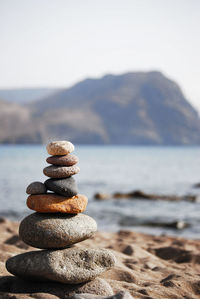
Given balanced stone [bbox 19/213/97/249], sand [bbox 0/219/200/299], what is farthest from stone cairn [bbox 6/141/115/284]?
sand [bbox 0/219/200/299]

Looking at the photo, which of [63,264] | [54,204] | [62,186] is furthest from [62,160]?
[63,264]

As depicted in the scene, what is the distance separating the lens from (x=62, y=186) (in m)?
6.00

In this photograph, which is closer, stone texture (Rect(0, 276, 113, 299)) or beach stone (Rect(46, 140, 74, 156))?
stone texture (Rect(0, 276, 113, 299))

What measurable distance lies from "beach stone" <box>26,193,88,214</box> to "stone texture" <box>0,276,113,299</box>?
3.74 ft

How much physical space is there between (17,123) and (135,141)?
6082cm

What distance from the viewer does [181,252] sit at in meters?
9.45

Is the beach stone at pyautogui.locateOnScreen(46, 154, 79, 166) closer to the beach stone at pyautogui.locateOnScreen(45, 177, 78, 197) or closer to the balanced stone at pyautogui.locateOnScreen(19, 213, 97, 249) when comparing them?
the beach stone at pyautogui.locateOnScreen(45, 177, 78, 197)

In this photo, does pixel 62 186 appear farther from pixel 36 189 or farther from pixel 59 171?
pixel 36 189

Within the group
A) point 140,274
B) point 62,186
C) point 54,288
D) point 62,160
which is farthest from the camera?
point 140,274

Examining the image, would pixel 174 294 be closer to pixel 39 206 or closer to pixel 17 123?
pixel 39 206

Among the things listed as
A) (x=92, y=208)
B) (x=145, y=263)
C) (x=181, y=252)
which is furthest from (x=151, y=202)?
(x=145, y=263)

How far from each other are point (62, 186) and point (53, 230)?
730 millimetres

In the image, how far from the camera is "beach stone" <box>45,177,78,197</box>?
19.7 feet

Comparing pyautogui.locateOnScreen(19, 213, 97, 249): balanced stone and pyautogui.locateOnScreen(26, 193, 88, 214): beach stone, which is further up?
pyautogui.locateOnScreen(26, 193, 88, 214): beach stone
